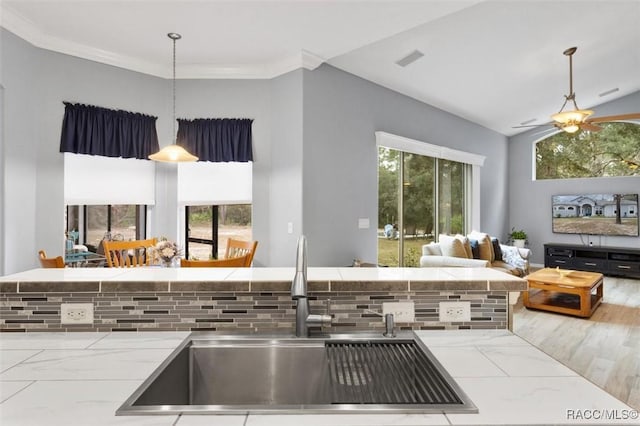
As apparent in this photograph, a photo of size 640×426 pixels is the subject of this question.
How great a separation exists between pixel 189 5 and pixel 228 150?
1545 mm

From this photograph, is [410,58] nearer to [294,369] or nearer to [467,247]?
[467,247]

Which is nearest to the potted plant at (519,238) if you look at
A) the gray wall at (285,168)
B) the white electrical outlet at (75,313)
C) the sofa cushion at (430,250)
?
the sofa cushion at (430,250)

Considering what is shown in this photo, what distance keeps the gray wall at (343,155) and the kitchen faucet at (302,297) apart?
270 cm

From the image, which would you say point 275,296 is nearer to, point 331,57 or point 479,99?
point 331,57

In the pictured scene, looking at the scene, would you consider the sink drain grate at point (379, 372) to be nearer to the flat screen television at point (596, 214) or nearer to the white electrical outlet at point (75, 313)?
the white electrical outlet at point (75, 313)

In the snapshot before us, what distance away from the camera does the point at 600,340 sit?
12.0 feet

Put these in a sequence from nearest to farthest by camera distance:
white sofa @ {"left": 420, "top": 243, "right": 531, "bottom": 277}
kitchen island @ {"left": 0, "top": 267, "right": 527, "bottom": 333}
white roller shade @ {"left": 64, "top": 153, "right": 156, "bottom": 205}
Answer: kitchen island @ {"left": 0, "top": 267, "right": 527, "bottom": 333} → white roller shade @ {"left": 64, "top": 153, "right": 156, "bottom": 205} → white sofa @ {"left": 420, "top": 243, "right": 531, "bottom": 277}

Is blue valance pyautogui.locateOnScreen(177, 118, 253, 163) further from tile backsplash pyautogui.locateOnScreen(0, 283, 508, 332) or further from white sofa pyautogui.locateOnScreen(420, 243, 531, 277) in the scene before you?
tile backsplash pyautogui.locateOnScreen(0, 283, 508, 332)

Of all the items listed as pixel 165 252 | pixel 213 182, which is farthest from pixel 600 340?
pixel 213 182

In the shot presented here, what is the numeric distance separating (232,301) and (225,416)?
563mm

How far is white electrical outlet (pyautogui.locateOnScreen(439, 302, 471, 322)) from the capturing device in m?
1.35

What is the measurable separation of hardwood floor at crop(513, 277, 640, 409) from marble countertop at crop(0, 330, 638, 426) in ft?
5.44

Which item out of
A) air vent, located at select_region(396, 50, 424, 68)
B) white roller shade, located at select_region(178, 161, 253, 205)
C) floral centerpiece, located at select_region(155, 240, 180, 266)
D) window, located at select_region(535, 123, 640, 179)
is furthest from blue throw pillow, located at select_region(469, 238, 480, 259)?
floral centerpiece, located at select_region(155, 240, 180, 266)

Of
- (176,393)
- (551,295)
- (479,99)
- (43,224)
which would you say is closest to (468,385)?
(176,393)
